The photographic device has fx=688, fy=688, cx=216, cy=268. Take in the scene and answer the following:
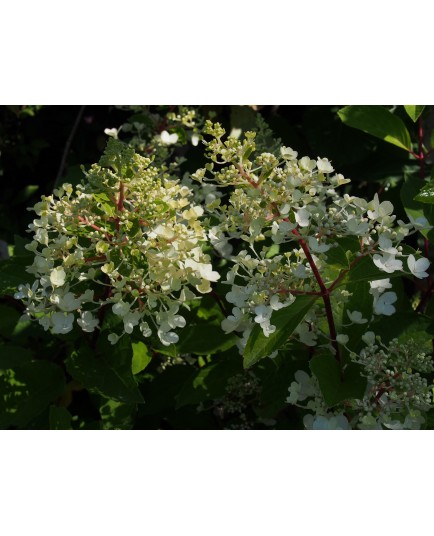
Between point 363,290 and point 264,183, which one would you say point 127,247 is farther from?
point 363,290

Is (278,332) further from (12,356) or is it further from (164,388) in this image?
(12,356)

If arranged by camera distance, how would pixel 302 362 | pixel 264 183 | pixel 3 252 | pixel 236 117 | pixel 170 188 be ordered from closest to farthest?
pixel 264 183
pixel 170 188
pixel 302 362
pixel 236 117
pixel 3 252

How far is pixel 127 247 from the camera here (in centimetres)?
124

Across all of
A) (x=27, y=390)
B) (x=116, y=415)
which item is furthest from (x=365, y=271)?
(x=27, y=390)

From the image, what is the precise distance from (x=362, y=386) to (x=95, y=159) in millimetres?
1930

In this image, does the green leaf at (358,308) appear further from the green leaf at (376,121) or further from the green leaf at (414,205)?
the green leaf at (376,121)

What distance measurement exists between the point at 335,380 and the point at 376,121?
2.47ft

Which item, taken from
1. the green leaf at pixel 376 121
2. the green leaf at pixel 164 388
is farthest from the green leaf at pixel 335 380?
the green leaf at pixel 376 121

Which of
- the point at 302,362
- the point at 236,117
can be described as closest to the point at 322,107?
the point at 236,117

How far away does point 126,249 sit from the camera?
124 cm

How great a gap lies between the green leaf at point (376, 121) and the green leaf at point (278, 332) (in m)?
0.68

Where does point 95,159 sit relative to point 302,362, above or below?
below

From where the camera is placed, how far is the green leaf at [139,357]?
138cm

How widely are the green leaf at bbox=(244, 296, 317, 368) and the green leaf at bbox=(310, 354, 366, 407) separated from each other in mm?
115
